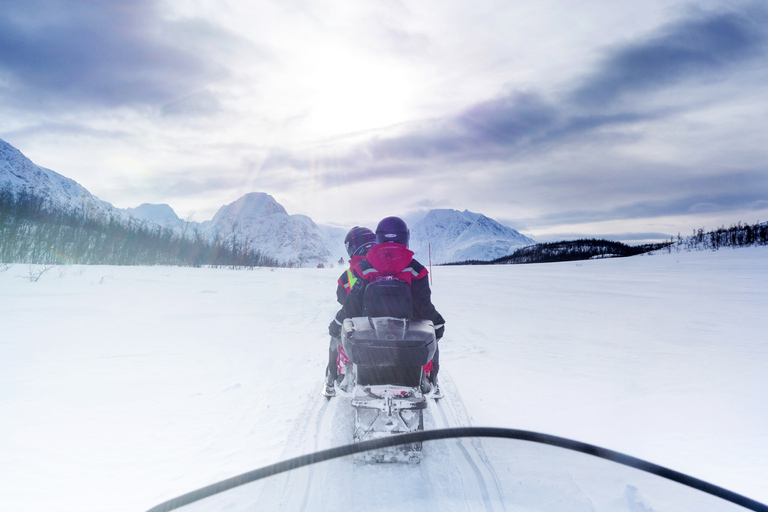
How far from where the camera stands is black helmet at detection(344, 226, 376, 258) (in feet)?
13.1

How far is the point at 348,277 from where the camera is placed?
325cm

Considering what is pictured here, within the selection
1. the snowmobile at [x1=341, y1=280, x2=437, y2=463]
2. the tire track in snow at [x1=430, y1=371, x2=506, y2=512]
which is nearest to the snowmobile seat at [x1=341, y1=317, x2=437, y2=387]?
the snowmobile at [x1=341, y1=280, x2=437, y2=463]

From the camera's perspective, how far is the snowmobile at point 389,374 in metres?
2.24

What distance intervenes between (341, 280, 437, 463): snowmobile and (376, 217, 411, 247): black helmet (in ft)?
3.41

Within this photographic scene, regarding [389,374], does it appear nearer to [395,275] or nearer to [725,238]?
[395,275]

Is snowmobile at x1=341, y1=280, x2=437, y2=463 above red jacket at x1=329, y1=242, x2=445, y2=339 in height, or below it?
below

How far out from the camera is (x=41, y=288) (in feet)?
28.5

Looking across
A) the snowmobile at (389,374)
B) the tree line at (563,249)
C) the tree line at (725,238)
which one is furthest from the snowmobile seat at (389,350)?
the tree line at (563,249)

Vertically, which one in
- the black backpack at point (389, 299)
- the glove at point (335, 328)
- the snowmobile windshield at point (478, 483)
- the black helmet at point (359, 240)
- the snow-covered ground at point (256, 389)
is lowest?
the snow-covered ground at point (256, 389)

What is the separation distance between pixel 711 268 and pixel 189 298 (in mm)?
32620

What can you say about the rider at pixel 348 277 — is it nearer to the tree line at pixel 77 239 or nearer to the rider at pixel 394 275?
the rider at pixel 394 275

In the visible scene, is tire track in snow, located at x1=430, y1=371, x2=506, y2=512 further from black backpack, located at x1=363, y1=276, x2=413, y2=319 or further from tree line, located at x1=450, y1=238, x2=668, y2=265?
tree line, located at x1=450, y1=238, x2=668, y2=265

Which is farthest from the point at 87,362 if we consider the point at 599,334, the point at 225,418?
the point at 599,334

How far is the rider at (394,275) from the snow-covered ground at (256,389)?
40.0 inches
